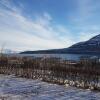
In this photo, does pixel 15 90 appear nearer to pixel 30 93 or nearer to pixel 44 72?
pixel 30 93

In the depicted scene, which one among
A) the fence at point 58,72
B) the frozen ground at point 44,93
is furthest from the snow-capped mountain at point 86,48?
the frozen ground at point 44,93

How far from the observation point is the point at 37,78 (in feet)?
46.2

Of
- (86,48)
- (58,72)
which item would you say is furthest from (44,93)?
(86,48)

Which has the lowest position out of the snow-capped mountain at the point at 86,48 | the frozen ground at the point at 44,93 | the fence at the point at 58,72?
the frozen ground at the point at 44,93

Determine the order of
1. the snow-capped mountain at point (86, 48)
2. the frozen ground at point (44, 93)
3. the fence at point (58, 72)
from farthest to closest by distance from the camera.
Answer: the snow-capped mountain at point (86, 48) → the fence at point (58, 72) → the frozen ground at point (44, 93)

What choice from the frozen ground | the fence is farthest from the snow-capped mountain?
the frozen ground

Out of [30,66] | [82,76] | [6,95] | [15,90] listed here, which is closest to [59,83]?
[82,76]

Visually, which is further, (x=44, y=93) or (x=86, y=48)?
(x=86, y=48)

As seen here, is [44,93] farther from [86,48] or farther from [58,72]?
[86,48]

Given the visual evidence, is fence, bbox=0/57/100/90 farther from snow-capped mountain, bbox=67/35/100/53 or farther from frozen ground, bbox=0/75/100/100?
snow-capped mountain, bbox=67/35/100/53

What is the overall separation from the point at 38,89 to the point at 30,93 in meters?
0.99

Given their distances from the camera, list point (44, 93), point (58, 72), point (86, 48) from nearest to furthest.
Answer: point (44, 93), point (58, 72), point (86, 48)

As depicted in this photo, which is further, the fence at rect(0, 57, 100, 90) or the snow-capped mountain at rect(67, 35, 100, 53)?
the snow-capped mountain at rect(67, 35, 100, 53)

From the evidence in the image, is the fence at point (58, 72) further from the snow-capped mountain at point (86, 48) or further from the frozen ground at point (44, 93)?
the snow-capped mountain at point (86, 48)
